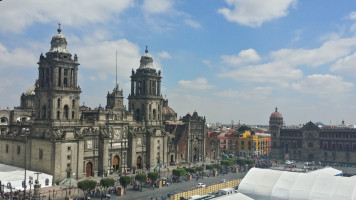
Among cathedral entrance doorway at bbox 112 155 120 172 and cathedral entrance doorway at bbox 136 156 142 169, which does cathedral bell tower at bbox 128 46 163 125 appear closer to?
cathedral entrance doorway at bbox 136 156 142 169

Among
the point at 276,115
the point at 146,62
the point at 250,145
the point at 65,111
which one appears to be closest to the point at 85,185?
the point at 65,111

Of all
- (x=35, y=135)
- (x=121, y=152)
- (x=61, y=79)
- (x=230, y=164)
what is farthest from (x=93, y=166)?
(x=230, y=164)

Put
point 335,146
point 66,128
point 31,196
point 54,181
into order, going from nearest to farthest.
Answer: point 31,196, point 54,181, point 66,128, point 335,146

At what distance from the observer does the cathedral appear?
5897 centimetres

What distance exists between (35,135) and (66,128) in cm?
679

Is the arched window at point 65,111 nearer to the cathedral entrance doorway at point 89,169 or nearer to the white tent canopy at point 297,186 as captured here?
the cathedral entrance doorway at point 89,169

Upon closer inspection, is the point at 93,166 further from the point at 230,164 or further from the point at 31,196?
the point at 230,164

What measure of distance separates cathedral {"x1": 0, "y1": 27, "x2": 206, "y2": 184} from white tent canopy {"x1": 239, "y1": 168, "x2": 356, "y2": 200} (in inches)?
1200

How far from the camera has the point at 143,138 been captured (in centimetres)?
7669

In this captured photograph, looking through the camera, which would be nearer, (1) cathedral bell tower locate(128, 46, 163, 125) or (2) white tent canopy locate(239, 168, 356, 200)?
(2) white tent canopy locate(239, 168, 356, 200)

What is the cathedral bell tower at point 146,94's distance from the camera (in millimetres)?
80312

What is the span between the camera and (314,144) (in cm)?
10338

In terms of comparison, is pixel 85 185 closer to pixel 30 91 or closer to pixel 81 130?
pixel 81 130

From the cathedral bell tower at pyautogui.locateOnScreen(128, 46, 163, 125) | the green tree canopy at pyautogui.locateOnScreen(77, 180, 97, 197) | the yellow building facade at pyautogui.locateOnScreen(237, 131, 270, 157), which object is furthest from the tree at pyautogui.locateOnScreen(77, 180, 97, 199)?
the yellow building facade at pyautogui.locateOnScreen(237, 131, 270, 157)
